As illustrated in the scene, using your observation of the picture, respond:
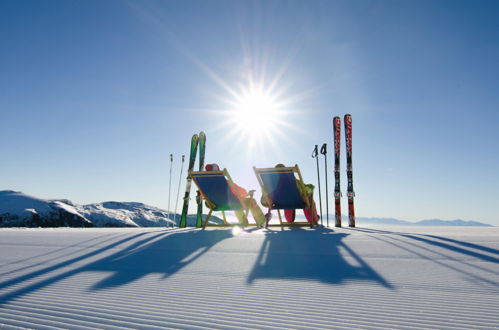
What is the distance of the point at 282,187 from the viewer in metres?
7.42

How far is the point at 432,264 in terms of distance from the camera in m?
2.44

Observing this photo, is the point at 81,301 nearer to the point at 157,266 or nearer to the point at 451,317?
Result: the point at 157,266

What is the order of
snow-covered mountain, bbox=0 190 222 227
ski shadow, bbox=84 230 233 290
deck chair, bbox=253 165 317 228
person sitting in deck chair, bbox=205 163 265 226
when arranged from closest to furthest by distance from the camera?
ski shadow, bbox=84 230 233 290 < deck chair, bbox=253 165 317 228 < person sitting in deck chair, bbox=205 163 265 226 < snow-covered mountain, bbox=0 190 222 227

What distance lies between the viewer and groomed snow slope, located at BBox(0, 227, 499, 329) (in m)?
1.25

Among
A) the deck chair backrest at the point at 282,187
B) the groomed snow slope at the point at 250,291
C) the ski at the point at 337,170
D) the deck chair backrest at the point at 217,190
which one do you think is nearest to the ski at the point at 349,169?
the ski at the point at 337,170

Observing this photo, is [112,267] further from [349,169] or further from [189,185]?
[189,185]

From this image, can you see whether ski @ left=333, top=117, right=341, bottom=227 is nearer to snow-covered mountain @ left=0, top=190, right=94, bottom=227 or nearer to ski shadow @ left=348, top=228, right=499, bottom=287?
ski shadow @ left=348, top=228, right=499, bottom=287

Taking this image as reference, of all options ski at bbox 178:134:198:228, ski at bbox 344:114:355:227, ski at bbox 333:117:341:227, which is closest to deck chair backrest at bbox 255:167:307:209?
ski at bbox 333:117:341:227

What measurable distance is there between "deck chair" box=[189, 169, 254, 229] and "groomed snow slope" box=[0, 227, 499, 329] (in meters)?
4.30

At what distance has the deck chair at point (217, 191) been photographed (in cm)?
720

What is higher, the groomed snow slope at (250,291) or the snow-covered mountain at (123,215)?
the snow-covered mountain at (123,215)

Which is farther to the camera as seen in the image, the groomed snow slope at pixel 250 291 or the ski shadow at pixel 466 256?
the ski shadow at pixel 466 256

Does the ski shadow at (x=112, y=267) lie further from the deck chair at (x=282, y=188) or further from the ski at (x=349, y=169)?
the ski at (x=349, y=169)

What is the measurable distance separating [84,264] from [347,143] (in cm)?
895
